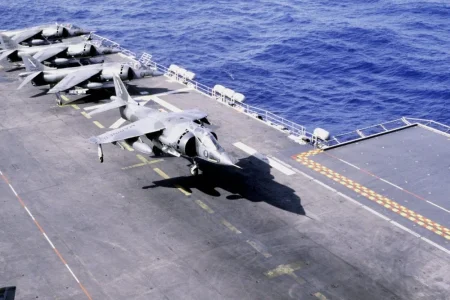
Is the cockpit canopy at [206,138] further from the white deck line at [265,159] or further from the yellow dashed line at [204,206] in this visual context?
the white deck line at [265,159]

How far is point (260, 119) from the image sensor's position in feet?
185

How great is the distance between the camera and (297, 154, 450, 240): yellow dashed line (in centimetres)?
3761

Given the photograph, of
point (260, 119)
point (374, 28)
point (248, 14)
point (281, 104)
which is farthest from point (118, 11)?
point (260, 119)

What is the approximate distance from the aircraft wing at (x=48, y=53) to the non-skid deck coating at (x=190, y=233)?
1948 cm

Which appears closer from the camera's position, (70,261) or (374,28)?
(70,261)

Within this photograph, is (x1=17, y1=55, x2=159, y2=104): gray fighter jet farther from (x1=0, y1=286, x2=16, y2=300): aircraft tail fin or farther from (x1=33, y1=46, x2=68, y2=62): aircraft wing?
(x1=0, y1=286, x2=16, y2=300): aircraft tail fin

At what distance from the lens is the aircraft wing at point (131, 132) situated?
42594 mm

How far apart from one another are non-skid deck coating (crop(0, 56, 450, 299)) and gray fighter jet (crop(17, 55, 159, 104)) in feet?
35.0

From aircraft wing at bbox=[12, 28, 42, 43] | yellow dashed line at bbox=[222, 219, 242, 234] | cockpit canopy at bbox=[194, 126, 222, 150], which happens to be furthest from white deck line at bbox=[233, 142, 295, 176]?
aircraft wing at bbox=[12, 28, 42, 43]

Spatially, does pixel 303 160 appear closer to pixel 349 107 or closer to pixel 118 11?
pixel 349 107

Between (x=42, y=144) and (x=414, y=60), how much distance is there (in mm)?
65705

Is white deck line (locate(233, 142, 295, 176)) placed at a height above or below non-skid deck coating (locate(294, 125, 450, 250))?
below

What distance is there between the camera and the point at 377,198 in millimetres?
41156

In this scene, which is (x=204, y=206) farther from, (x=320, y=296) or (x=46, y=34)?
(x=46, y=34)
